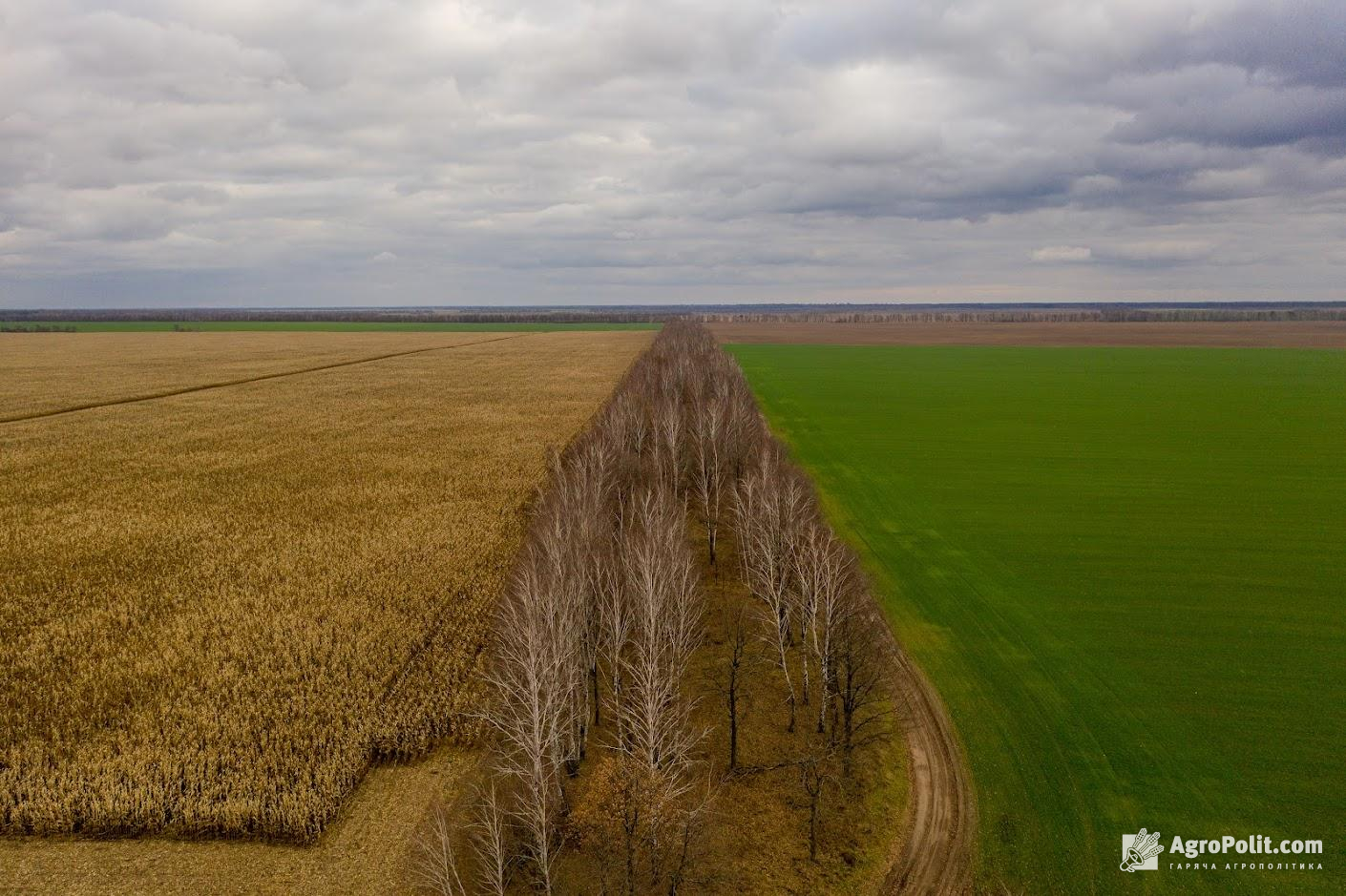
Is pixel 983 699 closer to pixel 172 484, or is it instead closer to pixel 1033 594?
pixel 1033 594

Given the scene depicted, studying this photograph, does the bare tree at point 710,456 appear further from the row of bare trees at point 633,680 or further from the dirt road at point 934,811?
the dirt road at point 934,811

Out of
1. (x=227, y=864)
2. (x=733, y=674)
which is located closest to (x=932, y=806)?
(x=733, y=674)

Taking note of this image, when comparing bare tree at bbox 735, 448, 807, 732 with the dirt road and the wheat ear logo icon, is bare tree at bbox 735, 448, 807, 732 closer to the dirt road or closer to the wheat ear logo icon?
the dirt road

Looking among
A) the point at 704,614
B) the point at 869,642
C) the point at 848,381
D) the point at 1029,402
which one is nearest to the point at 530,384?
the point at 848,381

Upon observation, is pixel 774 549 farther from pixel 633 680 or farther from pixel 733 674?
pixel 733 674

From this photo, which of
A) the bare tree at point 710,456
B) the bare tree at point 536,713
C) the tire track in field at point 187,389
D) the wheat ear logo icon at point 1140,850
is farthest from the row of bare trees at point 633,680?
the tire track in field at point 187,389

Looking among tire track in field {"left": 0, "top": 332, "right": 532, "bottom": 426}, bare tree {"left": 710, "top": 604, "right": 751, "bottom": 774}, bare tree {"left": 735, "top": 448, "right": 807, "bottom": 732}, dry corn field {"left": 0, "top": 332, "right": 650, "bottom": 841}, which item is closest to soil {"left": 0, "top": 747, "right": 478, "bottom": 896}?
dry corn field {"left": 0, "top": 332, "right": 650, "bottom": 841}
